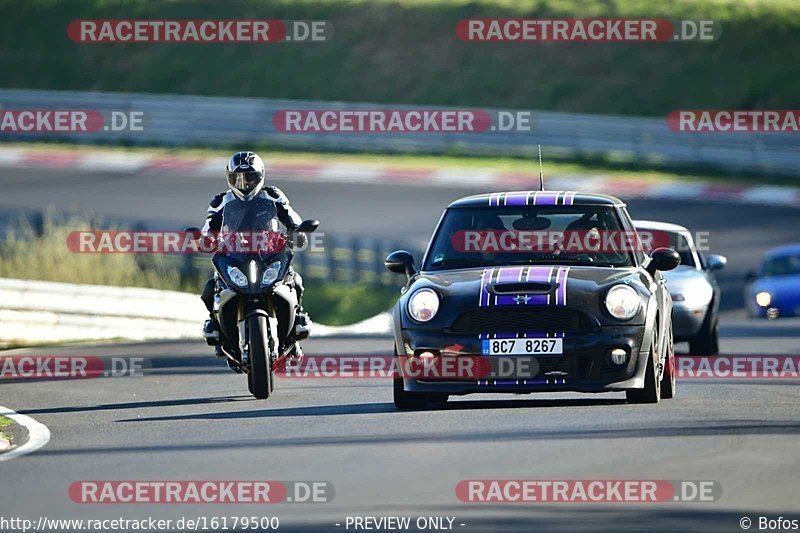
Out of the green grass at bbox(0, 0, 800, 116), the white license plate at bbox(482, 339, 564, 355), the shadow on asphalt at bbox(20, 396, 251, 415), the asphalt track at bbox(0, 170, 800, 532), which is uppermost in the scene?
the green grass at bbox(0, 0, 800, 116)

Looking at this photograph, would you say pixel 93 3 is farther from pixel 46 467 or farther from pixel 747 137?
pixel 46 467

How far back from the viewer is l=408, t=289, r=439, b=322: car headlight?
12391 mm

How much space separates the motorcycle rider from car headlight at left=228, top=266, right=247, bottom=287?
320mm

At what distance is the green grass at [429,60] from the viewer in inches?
1961

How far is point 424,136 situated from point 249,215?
1223 inches

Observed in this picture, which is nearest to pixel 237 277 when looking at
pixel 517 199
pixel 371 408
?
pixel 371 408

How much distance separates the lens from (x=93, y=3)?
5934 cm

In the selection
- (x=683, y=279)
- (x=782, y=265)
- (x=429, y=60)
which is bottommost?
(x=683, y=279)

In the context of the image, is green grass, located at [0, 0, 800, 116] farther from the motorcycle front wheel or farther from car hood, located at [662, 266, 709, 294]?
the motorcycle front wheel

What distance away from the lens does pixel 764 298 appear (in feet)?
84.6

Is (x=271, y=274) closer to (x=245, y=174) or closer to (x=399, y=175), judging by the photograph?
(x=245, y=174)

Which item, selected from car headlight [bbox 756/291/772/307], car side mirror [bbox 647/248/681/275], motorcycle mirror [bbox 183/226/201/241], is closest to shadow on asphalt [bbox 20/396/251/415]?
motorcycle mirror [bbox 183/226/201/241]

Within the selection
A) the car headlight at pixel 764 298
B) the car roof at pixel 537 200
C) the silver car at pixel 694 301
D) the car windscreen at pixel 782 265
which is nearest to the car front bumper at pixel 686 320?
the silver car at pixel 694 301

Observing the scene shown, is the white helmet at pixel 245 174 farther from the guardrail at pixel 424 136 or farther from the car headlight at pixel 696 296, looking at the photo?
the guardrail at pixel 424 136
